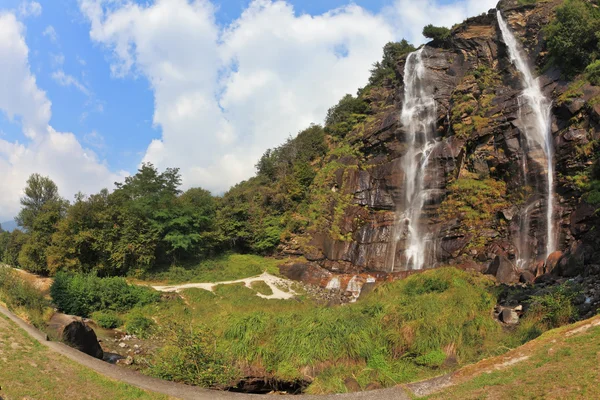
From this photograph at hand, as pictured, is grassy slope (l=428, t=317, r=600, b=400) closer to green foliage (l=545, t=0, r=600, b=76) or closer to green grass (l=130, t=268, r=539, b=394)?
green grass (l=130, t=268, r=539, b=394)

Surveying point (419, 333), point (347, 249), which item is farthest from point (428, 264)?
point (419, 333)

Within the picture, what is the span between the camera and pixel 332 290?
3030 centimetres

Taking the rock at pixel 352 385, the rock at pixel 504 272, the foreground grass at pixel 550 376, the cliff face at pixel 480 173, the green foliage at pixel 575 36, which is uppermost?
the green foliage at pixel 575 36

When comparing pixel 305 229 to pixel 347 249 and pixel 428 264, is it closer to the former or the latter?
pixel 347 249

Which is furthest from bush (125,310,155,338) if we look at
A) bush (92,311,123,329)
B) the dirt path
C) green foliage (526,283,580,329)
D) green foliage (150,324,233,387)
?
green foliage (526,283,580,329)

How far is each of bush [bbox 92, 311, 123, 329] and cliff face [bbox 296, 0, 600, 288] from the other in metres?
17.4

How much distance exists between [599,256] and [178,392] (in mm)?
17985

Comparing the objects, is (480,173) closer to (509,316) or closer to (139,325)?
(509,316)

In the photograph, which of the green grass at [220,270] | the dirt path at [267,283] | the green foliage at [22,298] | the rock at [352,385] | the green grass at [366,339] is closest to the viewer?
the rock at [352,385]

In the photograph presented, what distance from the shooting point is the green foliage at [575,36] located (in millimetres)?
28953

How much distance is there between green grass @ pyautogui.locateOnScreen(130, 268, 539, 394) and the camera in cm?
1139

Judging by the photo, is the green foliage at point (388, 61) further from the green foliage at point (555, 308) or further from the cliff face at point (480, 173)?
the green foliage at point (555, 308)

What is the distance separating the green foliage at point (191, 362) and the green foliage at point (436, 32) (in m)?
48.0

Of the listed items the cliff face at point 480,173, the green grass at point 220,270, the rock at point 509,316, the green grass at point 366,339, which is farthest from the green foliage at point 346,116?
the rock at point 509,316
